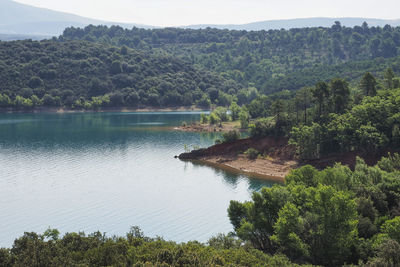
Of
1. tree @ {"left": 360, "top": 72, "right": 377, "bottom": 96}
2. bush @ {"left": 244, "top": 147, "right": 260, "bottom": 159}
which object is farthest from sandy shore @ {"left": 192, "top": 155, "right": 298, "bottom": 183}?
tree @ {"left": 360, "top": 72, "right": 377, "bottom": 96}

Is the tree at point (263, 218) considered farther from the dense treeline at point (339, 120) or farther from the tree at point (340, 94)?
the tree at point (340, 94)

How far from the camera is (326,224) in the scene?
126 ft

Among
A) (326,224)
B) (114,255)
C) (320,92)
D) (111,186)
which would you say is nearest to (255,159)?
(320,92)

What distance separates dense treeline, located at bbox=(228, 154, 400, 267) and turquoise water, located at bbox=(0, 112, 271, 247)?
30.6ft

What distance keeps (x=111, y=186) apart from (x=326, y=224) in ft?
146

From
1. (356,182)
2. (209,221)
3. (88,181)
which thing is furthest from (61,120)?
(356,182)

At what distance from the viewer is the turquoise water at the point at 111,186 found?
54.5 metres

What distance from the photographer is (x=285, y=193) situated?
43.5 m

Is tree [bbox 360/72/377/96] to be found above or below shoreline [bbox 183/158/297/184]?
above

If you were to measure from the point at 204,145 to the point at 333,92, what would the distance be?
129ft

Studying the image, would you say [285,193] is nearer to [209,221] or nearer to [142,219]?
[209,221]

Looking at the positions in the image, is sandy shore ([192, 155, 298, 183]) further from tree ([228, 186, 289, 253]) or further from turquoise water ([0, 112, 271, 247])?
tree ([228, 186, 289, 253])

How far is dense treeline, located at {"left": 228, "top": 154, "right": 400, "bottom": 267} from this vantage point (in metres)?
37.1

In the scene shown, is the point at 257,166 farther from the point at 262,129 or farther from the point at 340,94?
the point at 340,94
